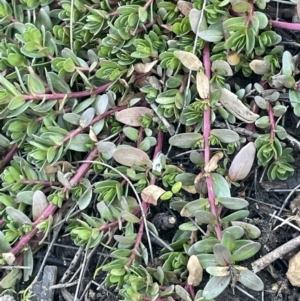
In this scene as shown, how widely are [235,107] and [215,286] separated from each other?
0.62 m

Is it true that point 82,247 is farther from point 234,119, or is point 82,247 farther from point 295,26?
point 295,26

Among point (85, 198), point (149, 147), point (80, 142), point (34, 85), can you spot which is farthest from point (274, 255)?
point (34, 85)

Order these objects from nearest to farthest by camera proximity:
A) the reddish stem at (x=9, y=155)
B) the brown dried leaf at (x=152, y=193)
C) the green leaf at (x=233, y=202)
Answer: the green leaf at (x=233, y=202) → the brown dried leaf at (x=152, y=193) → the reddish stem at (x=9, y=155)

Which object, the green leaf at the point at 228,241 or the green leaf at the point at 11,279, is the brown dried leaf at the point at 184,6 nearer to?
the green leaf at the point at 228,241

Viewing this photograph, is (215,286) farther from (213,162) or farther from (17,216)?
(17,216)

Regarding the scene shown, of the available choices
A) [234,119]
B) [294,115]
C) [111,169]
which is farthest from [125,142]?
[294,115]

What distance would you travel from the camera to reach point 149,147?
1.86m

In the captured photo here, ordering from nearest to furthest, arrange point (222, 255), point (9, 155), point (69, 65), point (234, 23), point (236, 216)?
point (222, 255), point (236, 216), point (234, 23), point (69, 65), point (9, 155)

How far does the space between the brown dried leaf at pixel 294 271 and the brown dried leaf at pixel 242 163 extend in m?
0.31

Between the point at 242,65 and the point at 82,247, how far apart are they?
86 cm

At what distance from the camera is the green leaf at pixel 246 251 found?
5.25 ft

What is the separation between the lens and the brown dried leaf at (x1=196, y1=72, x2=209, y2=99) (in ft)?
5.92

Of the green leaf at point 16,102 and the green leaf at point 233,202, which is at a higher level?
the green leaf at point 16,102

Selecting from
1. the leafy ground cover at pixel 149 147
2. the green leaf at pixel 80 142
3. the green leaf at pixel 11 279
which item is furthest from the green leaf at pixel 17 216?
the green leaf at pixel 80 142
